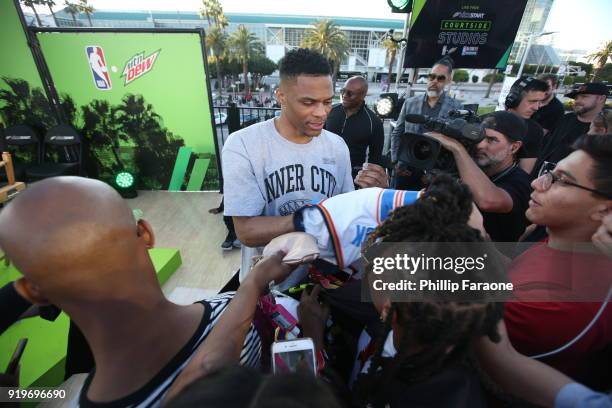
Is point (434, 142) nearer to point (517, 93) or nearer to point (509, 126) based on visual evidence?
point (509, 126)

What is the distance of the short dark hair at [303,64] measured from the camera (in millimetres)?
1581

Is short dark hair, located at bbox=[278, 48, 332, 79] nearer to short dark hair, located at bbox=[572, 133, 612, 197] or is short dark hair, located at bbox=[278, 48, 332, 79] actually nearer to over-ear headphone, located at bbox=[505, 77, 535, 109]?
short dark hair, located at bbox=[572, 133, 612, 197]

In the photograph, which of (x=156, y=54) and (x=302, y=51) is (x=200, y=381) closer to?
(x=302, y=51)

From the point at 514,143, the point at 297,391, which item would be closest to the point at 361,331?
the point at 297,391

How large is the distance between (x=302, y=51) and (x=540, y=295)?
159 cm

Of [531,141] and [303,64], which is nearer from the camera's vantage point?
[303,64]

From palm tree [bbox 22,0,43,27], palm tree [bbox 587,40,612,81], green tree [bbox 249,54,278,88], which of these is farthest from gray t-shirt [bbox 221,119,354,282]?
green tree [bbox 249,54,278,88]

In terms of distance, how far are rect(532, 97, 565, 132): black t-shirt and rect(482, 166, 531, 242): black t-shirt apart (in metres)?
3.38

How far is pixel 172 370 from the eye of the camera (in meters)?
0.78

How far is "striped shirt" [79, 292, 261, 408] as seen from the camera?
71 centimetres

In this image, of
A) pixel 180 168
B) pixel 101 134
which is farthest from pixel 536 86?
pixel 101 134

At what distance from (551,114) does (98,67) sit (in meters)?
6.99

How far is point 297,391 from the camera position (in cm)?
48

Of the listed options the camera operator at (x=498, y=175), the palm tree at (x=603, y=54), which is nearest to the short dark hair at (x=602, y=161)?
the camera operator at (x=498, y=175)
